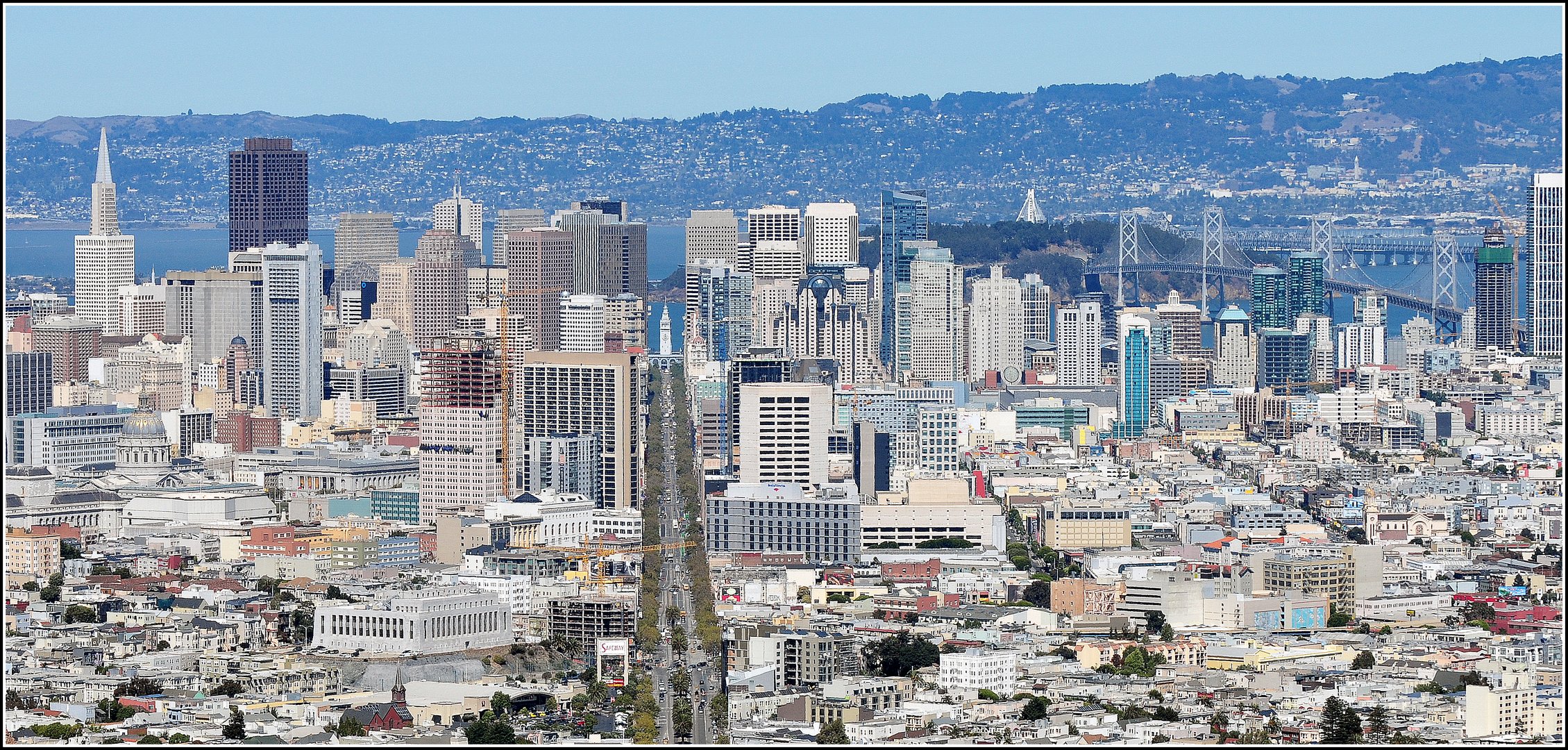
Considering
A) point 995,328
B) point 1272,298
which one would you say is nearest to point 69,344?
point 995,328

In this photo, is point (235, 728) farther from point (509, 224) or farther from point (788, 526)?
point (509, 224)

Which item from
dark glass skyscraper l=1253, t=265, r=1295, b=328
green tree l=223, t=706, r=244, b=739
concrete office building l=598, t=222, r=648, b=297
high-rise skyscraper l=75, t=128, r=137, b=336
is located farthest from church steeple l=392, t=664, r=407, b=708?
concrete office building l=598, t=222, r=648, b=297

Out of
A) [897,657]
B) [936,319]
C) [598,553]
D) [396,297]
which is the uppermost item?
[396,297]

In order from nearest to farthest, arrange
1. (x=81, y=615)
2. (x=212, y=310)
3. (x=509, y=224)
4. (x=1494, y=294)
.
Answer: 1. (x=81, y=615)
2. (x=212, y=310)
3. (x=1494, y=294)
4. (x=509, y=224)

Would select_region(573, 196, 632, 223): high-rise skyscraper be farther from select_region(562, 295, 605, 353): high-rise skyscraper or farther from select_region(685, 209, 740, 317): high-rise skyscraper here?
select_region(562, 295, 605, 353): high-rise skyscraper

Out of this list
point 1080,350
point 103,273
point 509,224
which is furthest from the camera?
point 509,224

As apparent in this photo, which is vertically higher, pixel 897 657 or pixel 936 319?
pixel 936 319

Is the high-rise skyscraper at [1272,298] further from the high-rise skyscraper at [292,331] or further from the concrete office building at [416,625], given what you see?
the concrete office building at [416,625]

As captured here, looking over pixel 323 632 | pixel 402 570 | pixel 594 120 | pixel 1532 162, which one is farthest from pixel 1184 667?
pixel 594 120

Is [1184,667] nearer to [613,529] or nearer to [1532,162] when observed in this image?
[613,529]
